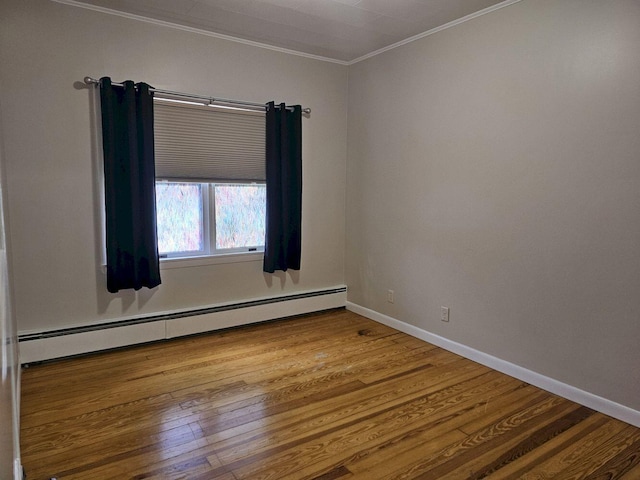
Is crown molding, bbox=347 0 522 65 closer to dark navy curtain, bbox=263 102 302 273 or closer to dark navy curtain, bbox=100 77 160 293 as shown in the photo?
dark navy curtain, bbox=263 102 302 273

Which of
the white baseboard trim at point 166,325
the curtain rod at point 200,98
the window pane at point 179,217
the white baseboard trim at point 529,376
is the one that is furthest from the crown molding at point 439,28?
the white baseboard trim at point 529,376

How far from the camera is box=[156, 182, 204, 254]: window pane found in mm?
3578

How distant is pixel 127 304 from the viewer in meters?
3.46

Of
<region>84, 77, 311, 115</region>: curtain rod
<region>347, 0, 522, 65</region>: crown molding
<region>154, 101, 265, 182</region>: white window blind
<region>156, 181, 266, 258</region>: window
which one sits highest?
<region>347, 0, 522, 65</region>: crown molding

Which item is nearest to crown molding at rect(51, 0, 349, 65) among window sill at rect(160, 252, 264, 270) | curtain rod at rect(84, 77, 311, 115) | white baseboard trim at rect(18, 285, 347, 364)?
curtain rod at rect(84, 77, 311, 115)

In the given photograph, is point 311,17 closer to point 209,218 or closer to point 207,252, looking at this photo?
point 209,218

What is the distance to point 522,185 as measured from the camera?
290 cm

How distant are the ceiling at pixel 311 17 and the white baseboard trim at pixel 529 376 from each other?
97.5 inches

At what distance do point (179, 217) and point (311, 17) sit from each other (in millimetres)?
1902

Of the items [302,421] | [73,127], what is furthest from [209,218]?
[302,421]

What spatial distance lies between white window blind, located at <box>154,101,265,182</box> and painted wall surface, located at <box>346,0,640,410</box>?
115 cm

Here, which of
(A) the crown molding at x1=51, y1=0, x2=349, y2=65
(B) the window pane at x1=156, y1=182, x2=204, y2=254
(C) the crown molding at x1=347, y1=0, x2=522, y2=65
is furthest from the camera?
(B) the window pane at x1=156, y1=182, x2=204, y2=254

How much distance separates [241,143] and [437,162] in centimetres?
169

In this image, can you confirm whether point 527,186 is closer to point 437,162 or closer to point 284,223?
point 437,162
